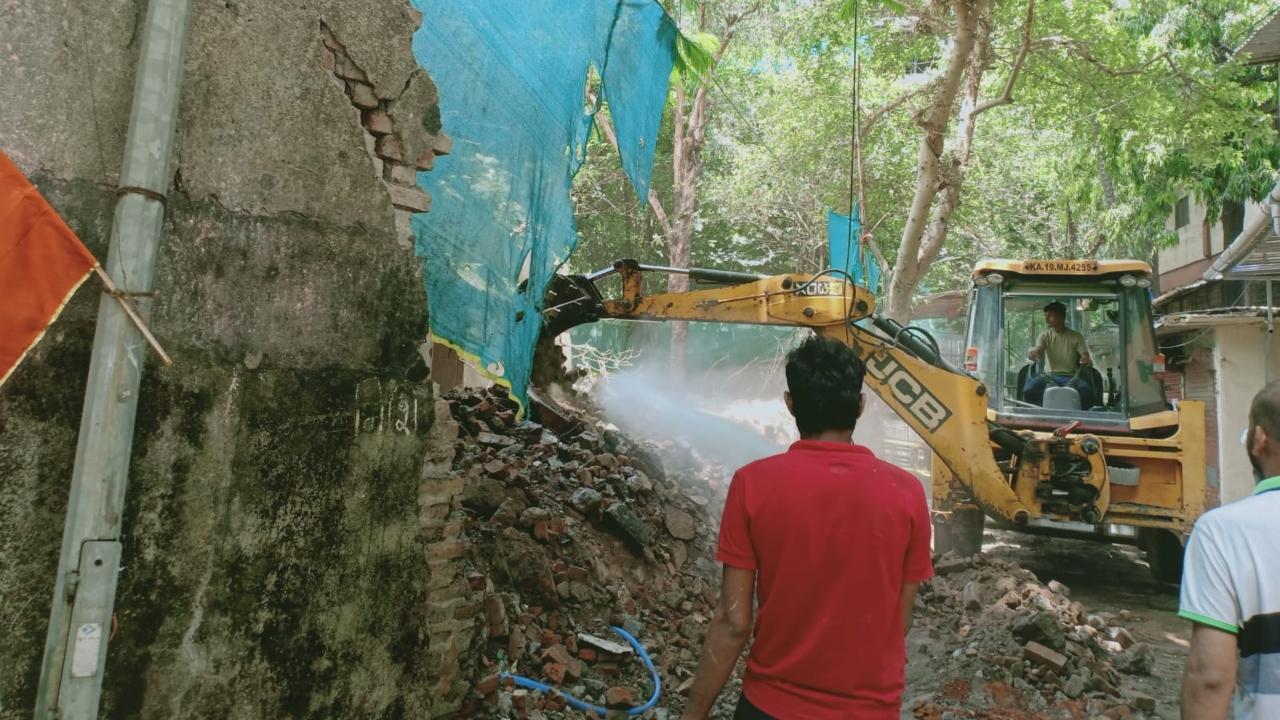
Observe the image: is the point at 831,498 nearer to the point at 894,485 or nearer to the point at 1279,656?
the point at 894,485

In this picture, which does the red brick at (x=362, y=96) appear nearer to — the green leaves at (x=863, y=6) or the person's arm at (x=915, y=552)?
the person's arm at (x=915, y=552)

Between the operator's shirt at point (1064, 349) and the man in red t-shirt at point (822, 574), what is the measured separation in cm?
645

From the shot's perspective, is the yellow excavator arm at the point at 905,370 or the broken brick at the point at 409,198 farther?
the yellow excavator arm at the point at 905,370

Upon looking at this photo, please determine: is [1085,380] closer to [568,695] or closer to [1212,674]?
[568,695]

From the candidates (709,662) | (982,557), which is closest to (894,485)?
(709,662)

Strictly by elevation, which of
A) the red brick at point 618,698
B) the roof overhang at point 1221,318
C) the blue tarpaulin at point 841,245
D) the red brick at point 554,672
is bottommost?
the red brick at point 618,698

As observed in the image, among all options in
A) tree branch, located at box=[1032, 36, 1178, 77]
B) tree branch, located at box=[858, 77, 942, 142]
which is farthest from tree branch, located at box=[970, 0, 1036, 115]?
tree branch, located at box=[858, 77, 942, 142]

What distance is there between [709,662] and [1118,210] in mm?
14596

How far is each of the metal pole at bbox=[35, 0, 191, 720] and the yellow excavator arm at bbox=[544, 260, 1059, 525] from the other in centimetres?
399

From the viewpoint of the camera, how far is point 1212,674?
5.93 ft

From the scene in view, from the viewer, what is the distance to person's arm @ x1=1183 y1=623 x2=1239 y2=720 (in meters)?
1.80

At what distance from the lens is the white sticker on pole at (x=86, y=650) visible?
1964mm

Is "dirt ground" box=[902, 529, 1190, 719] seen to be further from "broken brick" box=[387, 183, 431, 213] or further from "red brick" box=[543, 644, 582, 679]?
"broken brick" box=[387, 183, 431, 213]

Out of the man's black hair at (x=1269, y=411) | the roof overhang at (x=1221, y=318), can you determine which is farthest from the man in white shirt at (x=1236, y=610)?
the roof overhang at (x=1221, y=318)
